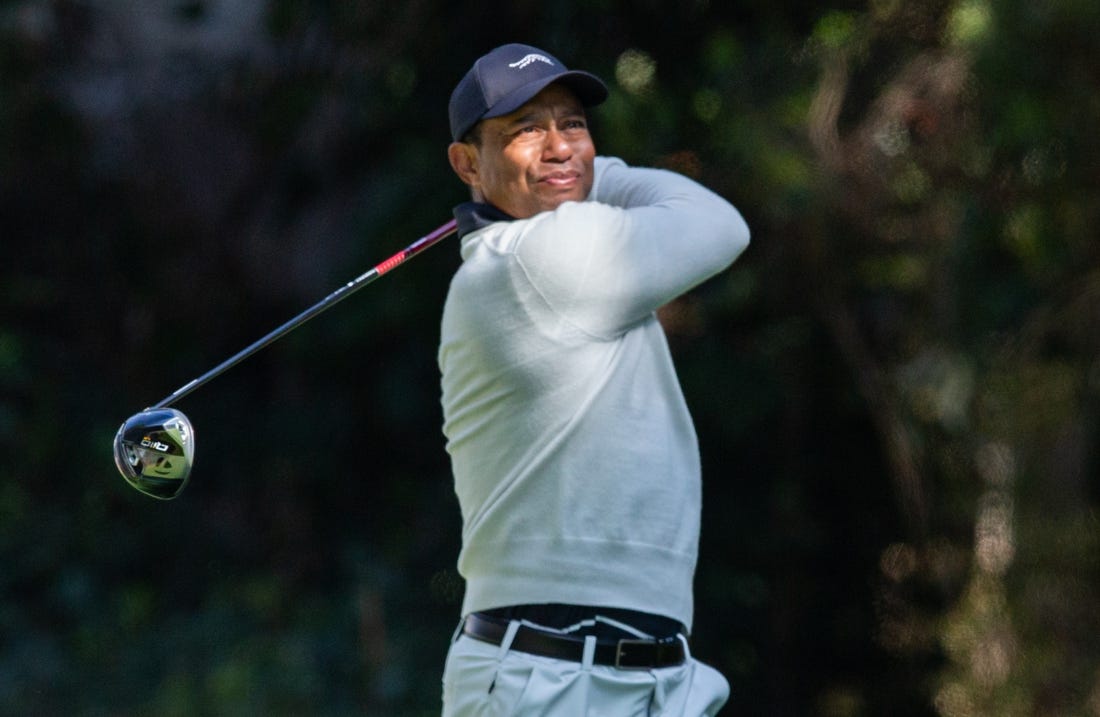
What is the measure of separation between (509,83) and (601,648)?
2.98 feet

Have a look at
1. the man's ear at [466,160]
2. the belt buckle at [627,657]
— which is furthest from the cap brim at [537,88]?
the belt buckle at [627,657]

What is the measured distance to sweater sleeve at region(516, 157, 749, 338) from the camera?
2619 mm

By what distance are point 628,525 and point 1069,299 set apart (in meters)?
4.14

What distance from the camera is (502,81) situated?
110 inches

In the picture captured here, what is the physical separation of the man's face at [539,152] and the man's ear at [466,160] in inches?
1.9

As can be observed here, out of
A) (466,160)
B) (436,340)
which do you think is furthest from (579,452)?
(436,340)

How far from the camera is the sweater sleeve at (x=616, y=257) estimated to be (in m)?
2.62

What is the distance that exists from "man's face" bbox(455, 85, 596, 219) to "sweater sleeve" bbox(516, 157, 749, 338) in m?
0.14

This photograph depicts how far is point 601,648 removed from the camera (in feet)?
8.71

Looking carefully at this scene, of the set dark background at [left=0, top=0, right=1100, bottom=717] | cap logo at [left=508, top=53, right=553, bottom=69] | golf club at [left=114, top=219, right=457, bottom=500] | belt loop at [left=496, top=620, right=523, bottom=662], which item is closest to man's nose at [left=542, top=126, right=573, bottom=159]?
cap logo at [left=508, top=53, right=553, bottom=69]

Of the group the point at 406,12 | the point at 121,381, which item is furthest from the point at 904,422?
the point at 121,381

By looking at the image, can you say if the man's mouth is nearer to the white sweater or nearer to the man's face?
the man's face

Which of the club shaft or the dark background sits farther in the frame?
the dark background

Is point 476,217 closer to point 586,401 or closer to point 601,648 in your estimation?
point 586,401
